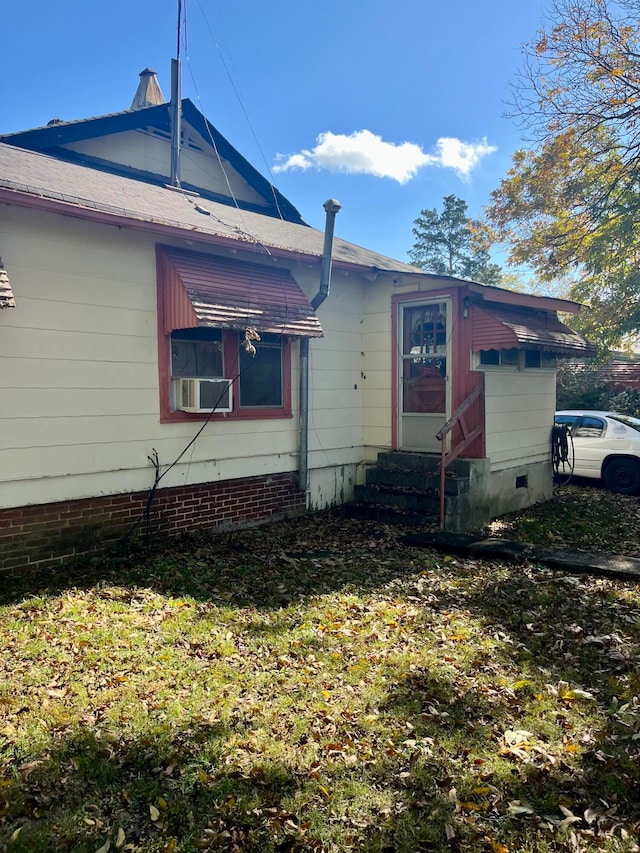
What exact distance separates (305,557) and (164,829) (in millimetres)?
3846

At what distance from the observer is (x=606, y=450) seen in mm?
10781

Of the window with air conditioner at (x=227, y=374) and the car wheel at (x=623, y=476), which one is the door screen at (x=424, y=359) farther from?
the car wheel at (x=623, y=476)

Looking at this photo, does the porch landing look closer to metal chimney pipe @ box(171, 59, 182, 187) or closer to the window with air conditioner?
the window with air conditioner

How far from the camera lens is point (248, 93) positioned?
8.44m

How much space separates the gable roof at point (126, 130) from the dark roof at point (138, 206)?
6.25 feet

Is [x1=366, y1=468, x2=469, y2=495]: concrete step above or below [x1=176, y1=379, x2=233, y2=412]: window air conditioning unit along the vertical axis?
below

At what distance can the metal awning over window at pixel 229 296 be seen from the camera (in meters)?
6.09

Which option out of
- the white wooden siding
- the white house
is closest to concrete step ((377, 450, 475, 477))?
the white house

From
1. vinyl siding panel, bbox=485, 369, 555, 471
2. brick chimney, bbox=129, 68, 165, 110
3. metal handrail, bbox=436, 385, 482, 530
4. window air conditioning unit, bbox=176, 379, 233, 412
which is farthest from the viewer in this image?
brick chimney, bbox=129, 68, 165, 110

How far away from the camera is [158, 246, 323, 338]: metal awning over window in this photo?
6094mm

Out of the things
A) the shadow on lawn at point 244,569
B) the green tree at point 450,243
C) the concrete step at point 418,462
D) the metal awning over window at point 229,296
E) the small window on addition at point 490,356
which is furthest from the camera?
the green tree at point 450,243

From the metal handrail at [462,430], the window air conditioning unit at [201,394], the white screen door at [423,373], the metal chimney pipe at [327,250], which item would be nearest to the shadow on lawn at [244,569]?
the metal handrail at [462,430]

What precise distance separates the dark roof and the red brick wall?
2.81 metres

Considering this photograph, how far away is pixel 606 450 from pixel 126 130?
34.5 feet
